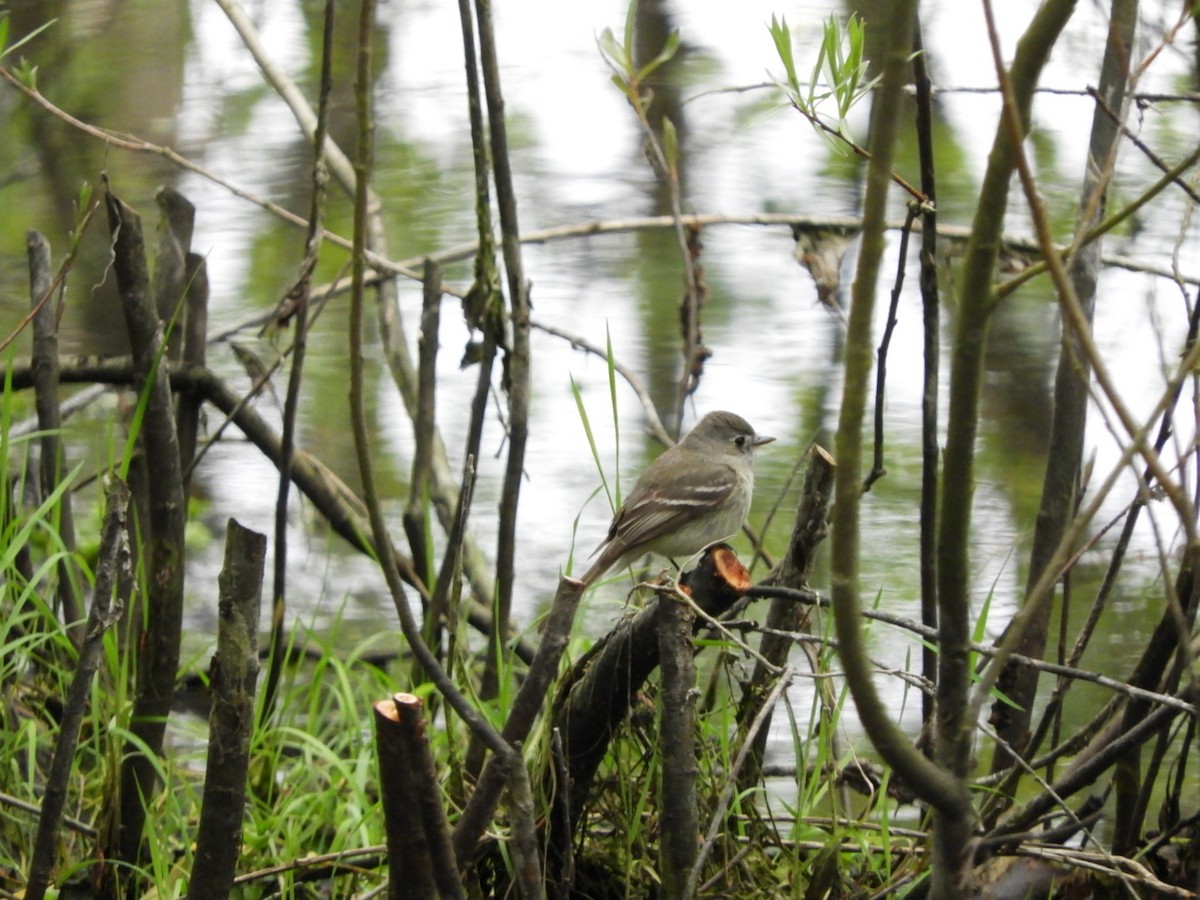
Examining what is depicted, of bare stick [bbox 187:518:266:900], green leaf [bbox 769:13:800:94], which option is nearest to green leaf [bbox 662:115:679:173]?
green leaf [bbox 769:13:800:94]

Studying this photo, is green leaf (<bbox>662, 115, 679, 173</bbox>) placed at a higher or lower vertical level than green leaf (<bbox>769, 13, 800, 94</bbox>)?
lower

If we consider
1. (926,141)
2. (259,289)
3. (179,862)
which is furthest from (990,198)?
(259,289)

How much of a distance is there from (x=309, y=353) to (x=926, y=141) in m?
4.44

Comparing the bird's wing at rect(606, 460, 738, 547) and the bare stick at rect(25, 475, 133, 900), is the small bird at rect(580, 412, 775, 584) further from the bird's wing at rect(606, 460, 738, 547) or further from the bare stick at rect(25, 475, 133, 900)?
the bare stick at rect(25, 475, 133, 900)

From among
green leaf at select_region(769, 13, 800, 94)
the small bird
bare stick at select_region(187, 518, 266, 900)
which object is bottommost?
the small bird

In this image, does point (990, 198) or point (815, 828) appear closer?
point (990, 198)

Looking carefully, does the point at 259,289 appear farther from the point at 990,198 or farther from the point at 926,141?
the point at 990,198

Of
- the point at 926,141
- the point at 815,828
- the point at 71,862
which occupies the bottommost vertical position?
the point at 71,862

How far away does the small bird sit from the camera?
15.3ft

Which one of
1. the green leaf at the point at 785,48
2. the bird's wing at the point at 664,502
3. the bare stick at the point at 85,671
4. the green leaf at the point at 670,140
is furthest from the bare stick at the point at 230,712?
the bird's wing at the point at 664,502

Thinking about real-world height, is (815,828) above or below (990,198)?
below

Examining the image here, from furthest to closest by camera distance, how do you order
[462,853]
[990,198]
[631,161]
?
[631,161], [462,853], [990,198]

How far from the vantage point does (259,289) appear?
6.64 meters

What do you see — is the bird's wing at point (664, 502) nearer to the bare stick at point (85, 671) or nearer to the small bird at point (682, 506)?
the small bird at point (682, 506)
